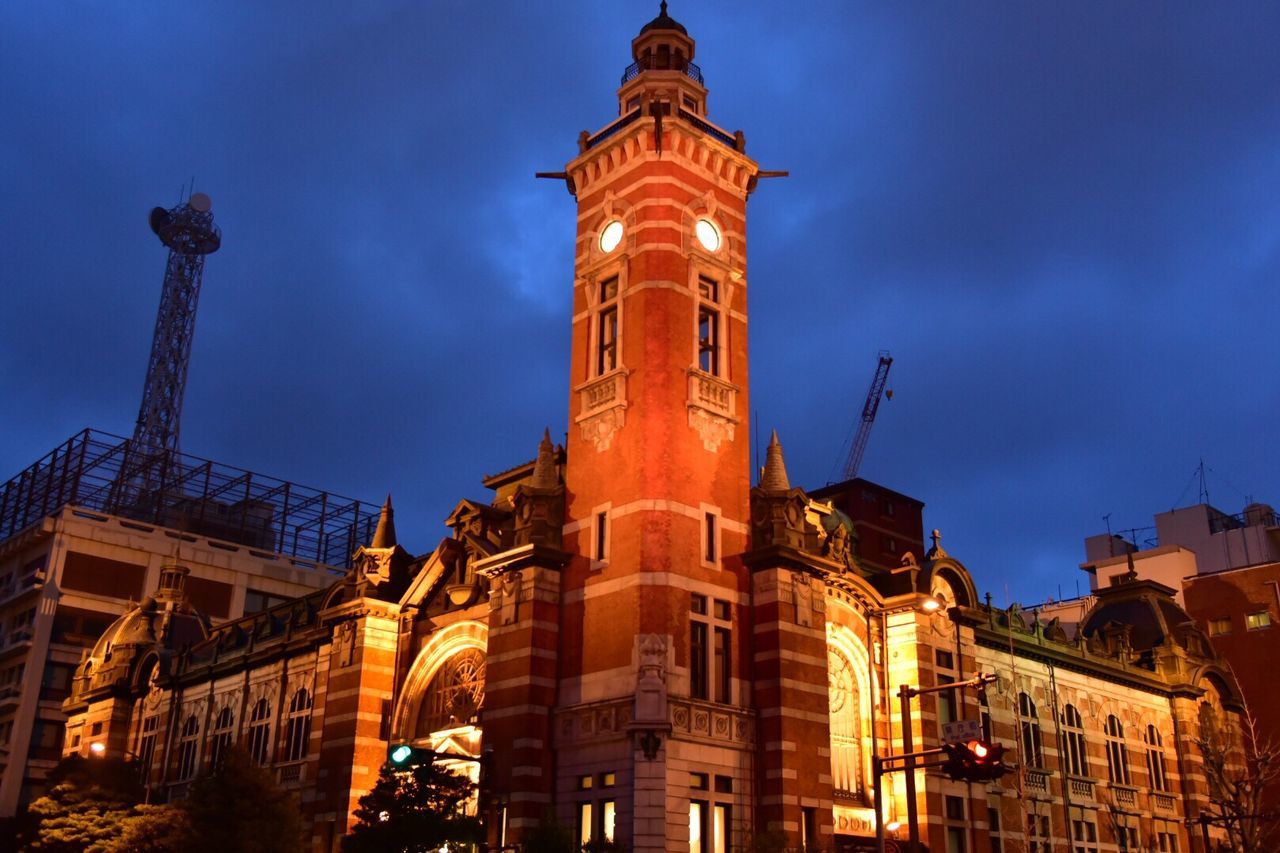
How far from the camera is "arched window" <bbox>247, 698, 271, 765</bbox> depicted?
57.8 m

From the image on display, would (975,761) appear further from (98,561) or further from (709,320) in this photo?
(98,561)

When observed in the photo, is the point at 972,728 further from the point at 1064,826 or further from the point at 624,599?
the point at 1064,826

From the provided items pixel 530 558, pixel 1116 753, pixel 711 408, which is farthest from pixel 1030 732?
pixel 530 558

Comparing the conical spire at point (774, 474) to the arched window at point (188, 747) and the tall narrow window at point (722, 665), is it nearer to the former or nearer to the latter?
the tall narrow window at point (722, 665)

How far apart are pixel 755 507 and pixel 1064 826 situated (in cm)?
2181

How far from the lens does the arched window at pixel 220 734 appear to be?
61156 millimetres

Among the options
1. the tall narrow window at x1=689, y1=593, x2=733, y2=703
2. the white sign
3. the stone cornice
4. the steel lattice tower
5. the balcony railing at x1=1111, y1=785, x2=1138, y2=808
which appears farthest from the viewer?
the steel lattice tower

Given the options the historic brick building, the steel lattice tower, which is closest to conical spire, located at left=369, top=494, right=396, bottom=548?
the historic brick building

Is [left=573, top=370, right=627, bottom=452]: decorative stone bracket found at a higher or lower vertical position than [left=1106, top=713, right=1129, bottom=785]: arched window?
higher

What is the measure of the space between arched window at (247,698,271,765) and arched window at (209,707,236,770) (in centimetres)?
192

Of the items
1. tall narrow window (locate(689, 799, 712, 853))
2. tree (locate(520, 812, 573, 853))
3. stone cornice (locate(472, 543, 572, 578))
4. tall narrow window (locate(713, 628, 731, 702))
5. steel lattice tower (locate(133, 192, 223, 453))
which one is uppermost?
steel lattice tower (locate(133, 192, 223, 453))

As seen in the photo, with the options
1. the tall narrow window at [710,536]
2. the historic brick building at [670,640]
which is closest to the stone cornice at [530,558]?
the historic brick building at [670,640]

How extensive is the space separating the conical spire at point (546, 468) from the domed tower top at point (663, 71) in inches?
551

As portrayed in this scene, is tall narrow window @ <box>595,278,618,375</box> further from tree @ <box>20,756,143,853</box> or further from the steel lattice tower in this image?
the steel lattice tower
